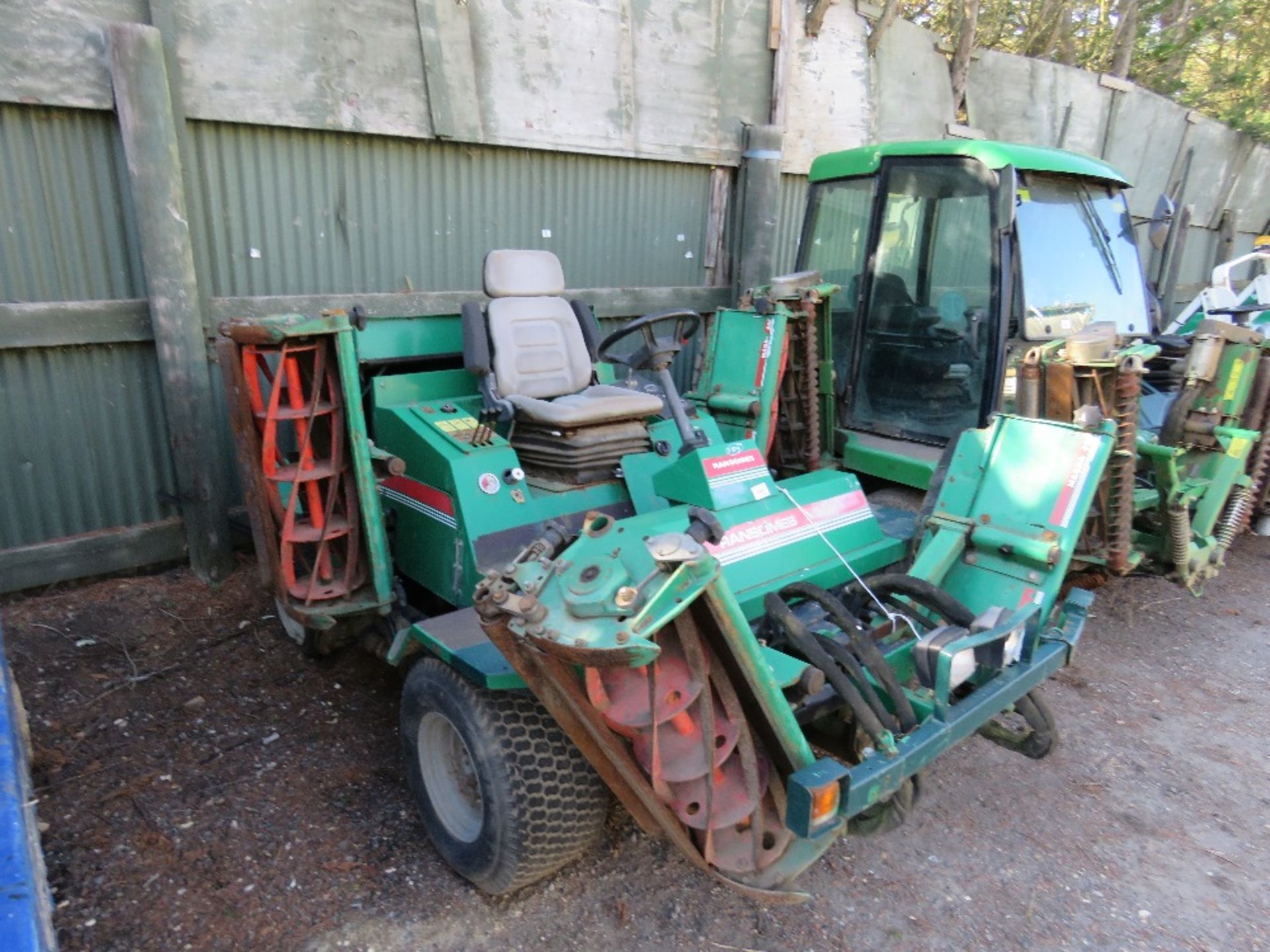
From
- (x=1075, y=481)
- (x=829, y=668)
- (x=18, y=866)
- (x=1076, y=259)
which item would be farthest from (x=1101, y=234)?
(x=18, y=866)

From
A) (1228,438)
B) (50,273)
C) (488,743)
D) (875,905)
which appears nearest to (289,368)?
(488,743)

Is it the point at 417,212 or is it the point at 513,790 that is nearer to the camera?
the point at 513,790

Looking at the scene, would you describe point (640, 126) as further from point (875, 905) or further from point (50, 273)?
point (875, 905)

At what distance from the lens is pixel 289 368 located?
2.72 meters

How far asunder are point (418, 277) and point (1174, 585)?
14.3 feet

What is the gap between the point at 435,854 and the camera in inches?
96.4

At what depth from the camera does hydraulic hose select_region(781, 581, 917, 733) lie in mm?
2020

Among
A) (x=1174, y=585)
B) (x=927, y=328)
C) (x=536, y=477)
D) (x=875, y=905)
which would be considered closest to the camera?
(x=875, y=905)

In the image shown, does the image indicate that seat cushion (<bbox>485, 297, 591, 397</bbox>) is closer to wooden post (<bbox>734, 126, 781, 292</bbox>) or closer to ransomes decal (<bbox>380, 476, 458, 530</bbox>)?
ransomes decal (<bbox>380, 476, 458, 530</bbox>)

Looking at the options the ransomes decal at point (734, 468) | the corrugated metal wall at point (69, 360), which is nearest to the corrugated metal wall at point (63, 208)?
the corrugated metal wall at point (69, 360)

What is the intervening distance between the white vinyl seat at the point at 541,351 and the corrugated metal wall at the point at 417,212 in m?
1.31

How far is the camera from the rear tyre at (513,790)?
6.91ft

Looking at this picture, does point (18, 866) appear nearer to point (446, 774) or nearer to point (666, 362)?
point (446, 774)

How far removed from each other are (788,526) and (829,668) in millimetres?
849
